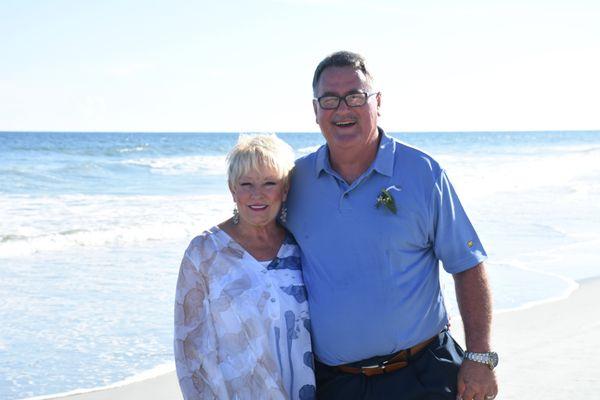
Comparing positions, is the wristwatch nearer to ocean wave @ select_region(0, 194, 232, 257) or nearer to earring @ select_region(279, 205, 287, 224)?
earring @ select_region(279, 205, 287, 224)

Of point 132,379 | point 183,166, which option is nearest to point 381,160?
point 132,379

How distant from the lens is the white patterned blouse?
335cm

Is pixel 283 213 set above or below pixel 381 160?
below

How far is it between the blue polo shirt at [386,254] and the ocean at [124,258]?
2752 mm

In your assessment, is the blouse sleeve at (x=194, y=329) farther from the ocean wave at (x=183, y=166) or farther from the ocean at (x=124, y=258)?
the ocean wave at (x=183, y=166)

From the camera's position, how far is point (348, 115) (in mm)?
3391

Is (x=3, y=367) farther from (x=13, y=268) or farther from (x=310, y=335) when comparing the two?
(x=13, y=268)

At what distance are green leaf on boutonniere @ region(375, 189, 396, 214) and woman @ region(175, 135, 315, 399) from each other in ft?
1.60

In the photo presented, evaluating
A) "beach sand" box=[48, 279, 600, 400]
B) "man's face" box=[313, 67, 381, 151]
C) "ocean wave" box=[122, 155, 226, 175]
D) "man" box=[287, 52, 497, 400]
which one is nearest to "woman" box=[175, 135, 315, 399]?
"man" box=[287, 52, 497, 400]

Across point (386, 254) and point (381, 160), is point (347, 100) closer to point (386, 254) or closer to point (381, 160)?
point (381, 160)

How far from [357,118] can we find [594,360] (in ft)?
A: 10.6

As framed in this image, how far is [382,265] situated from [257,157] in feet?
2.33

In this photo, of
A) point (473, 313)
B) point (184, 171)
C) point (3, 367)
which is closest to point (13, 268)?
point (3, 367)

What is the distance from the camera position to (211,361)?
337 cm
